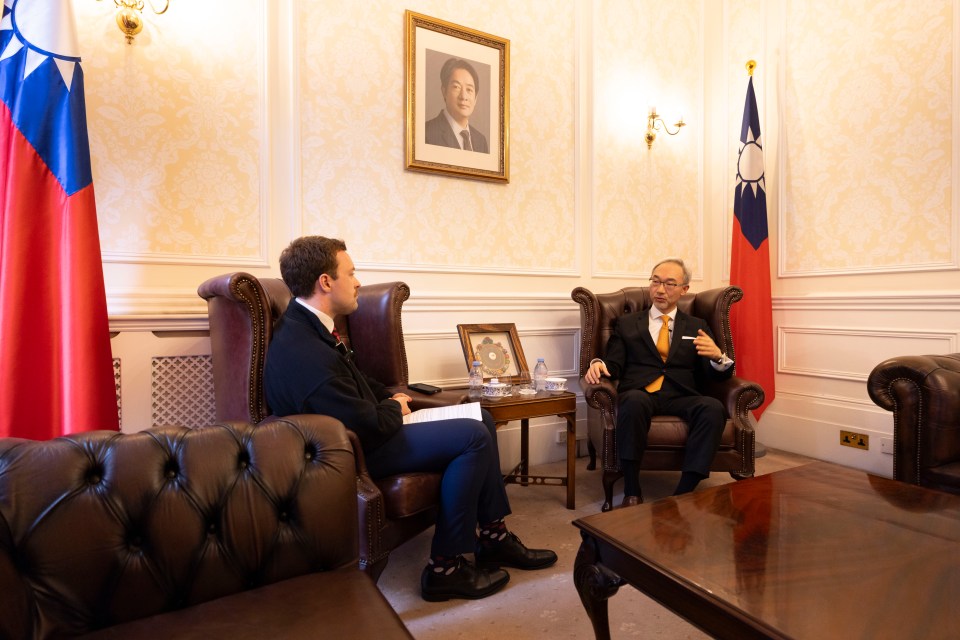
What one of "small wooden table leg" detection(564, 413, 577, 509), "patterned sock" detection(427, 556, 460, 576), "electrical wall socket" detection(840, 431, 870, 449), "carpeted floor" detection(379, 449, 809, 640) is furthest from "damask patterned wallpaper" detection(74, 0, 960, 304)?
"patterned sock" detection(427, 556, 460, 576)

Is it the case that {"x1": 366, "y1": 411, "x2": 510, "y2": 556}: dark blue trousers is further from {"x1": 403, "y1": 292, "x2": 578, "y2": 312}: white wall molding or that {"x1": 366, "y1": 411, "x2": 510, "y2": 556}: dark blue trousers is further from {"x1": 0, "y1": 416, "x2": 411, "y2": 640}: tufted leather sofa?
{"x1": 403, "y1": 292, "x2": 578, "y2": 312}: white wall molding

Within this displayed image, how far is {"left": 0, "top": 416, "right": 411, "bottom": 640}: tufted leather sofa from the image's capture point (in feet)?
2.95

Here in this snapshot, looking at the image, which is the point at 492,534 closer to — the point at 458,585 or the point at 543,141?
the point at 458,585

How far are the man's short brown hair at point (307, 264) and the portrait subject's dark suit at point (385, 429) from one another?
0.27 ft

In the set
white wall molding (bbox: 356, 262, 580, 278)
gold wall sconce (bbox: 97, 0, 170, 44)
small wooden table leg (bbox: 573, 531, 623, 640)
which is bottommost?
small wooden table leg (bbox: 573, 531, 623, 640)

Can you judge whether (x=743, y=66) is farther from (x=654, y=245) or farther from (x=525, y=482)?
(x=525, y=482)

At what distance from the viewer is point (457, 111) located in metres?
3.19

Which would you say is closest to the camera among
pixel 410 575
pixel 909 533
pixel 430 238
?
pixel 909 533

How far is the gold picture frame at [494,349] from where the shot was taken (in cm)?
288

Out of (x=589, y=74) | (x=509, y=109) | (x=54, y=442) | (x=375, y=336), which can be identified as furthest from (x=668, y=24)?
(x=54, y=442)

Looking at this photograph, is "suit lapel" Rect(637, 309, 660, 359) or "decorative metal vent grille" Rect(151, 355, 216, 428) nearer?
"decorative metal vent grille" Rect(151, 355, 216, 428)

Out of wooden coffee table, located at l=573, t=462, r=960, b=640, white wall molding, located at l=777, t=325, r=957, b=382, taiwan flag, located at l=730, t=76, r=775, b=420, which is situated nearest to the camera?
wooden coffee table, located at l=573, t=462, r=960, b=640

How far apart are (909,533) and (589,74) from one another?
3216 millimetres

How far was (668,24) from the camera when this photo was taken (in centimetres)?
400
